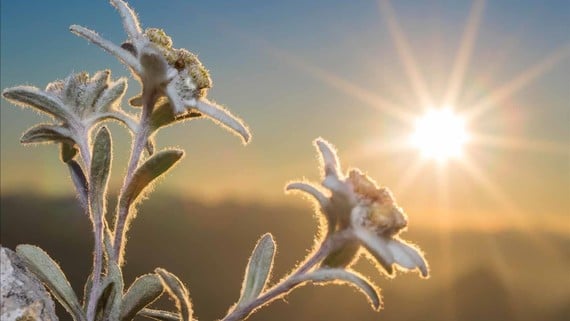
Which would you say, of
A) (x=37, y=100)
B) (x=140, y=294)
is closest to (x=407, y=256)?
(x=140, y=294)

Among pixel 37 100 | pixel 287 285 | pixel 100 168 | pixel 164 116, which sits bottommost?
pixel 287 285

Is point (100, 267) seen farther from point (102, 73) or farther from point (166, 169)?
point (102, 73)

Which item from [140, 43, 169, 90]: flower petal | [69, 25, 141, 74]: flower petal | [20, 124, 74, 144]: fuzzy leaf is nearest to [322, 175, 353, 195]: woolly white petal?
[140, 43, 169, 90]: flower petal

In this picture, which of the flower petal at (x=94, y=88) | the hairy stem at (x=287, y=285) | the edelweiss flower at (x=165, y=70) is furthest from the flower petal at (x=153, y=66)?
the hairy stem at (x=287, y=285)

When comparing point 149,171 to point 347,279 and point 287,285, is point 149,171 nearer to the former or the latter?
point 287,285

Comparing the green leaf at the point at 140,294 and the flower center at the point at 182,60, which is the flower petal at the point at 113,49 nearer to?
the flower center at the point at 182,60

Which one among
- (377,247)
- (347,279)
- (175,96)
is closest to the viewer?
(377,247)

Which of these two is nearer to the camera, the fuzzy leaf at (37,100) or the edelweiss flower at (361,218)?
the edelweiss flower at (361,218)
